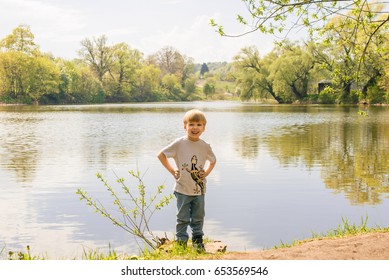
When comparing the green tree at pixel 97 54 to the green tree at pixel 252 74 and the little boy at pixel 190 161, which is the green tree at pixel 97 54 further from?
the little boy at pixel 190 161

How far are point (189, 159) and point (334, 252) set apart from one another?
6.75 feet

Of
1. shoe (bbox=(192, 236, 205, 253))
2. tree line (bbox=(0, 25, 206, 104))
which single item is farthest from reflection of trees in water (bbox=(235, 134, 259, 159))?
tree line (bbox=(0, 25, 206, 104))

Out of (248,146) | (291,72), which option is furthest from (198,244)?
(291,72)

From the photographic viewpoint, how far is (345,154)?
22.6m

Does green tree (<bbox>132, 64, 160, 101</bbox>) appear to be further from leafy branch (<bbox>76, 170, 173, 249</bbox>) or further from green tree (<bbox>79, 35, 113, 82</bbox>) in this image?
leafy branch (<bbox>76, 170, 173, 249</bbox>)

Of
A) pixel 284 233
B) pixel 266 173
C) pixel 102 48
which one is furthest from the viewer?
pixel 102 48

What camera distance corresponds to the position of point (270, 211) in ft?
38.3

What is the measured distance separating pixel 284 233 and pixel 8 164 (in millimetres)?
12729

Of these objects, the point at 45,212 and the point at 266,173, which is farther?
the point at 266,173

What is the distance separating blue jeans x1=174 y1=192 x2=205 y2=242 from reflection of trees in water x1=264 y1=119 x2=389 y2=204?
6.62 meters

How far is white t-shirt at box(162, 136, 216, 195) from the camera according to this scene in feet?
22.2

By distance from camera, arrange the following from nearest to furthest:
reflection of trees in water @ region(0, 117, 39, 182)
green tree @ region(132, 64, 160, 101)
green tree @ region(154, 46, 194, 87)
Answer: reflection of trees in water @ region(0, 117, 39, 182), green tree @ region(132, 64, 160, 101), green tree @ region(154, 46, 194, 87)

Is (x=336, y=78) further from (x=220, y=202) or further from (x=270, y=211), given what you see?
(x=220, y=202)

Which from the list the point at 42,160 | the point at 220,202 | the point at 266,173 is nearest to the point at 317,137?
the point at 266,173
